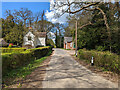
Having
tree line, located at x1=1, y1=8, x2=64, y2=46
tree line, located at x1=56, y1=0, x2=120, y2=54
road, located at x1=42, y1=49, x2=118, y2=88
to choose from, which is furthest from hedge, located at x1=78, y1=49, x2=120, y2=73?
tree line, located at x1=1, y1=8, x2=64, y2=46

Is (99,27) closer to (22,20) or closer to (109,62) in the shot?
(109,62)

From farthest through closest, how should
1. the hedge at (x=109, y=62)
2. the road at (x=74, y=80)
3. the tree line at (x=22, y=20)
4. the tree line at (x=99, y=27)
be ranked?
1. the tree line at (x=99, y=27)
2. the hedge at (x=109, y=62)
3. the tree line at (x=22, y=20)
4. the road at (x=74, y=80)

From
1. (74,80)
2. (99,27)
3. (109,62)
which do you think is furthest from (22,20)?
(99,27)

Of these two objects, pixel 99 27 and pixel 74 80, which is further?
pixel 99 27

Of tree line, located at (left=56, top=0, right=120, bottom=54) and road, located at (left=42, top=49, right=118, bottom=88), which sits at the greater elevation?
tree line, located at (left=56, top=0, right=120, bottom=54)

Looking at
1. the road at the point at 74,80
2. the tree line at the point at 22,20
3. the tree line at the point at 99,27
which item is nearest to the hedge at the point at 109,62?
the road at the point at 74,80

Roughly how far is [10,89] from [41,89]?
35.1 inches

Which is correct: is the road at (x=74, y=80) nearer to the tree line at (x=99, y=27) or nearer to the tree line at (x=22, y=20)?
the tree line at (x=22, y=20)

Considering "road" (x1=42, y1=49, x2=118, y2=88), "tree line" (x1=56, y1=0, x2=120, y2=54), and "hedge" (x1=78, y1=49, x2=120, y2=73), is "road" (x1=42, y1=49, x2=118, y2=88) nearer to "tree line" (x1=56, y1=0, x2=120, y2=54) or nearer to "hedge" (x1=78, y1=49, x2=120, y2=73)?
"hedge" (x1=78, y1=49, x2=120, y2=73)

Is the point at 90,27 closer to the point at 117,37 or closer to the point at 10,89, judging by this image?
the point at 117,37

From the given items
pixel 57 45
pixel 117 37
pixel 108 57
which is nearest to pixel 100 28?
pixel 117 37

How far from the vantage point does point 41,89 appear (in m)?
2.66

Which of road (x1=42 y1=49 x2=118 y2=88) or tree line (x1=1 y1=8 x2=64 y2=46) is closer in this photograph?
road (x1=42 y1=49 x2=118 y2=88)

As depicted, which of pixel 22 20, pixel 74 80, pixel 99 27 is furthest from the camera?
pixel 99 27
